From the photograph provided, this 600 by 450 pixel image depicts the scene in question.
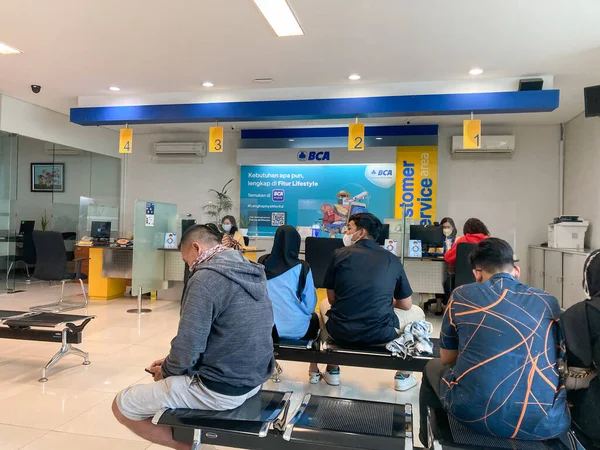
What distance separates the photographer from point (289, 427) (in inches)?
64.5

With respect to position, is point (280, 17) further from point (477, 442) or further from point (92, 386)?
point (477, 442)

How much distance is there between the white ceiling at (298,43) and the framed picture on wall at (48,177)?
2632 millimetres

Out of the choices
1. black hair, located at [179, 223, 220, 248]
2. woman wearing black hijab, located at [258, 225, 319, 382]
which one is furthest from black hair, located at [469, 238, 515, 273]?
woman wearing black hijab, located at [258, 225, 319, 382]

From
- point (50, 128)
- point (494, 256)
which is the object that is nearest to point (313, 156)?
point (50, 128)

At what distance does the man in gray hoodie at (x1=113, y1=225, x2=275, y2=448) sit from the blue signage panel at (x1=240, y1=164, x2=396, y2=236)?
21.4 feet

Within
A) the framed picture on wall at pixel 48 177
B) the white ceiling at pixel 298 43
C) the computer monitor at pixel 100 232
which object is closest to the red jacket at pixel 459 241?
the white ceiling at pixel 298 43

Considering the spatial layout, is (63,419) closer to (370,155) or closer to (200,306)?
(200,306)

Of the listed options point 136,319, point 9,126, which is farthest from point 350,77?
point 9,126

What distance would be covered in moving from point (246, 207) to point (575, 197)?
18.9 ft

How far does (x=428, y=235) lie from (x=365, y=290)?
349cm

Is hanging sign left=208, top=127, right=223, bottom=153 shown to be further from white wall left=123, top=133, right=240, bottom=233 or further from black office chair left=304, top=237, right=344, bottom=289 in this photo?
white wall left=123, top=133, right=240, bottom=233

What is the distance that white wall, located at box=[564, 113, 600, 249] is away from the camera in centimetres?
607

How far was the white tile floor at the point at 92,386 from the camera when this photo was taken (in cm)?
236

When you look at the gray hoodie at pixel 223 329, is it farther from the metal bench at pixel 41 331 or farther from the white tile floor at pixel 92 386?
the metal bench at pixel 41 331
